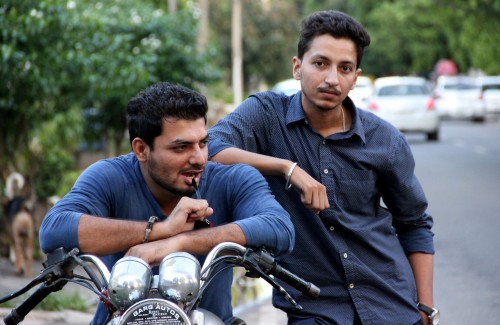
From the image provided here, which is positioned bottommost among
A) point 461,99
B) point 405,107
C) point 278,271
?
point 461,99

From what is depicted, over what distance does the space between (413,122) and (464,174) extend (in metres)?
8.27

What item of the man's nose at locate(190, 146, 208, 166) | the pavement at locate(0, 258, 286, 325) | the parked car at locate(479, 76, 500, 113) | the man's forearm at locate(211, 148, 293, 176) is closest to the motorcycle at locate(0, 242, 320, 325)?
the man's nose at locate(190, 146, 208, 166)

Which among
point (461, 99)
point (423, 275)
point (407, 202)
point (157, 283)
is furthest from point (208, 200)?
point (461, 99)

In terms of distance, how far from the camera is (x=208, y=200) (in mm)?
3342

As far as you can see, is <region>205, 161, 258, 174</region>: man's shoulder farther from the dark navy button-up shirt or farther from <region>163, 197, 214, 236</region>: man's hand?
<region>163, 197, 214, 236</region>: man's hand

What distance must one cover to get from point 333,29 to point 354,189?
1.96 ft

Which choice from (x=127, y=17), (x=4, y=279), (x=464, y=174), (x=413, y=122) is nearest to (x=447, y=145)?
(x=413, y=122)

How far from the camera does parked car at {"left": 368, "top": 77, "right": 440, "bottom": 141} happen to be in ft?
89.5

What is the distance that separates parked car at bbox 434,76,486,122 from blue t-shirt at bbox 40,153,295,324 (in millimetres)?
39256

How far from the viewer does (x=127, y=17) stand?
16750 millimetres

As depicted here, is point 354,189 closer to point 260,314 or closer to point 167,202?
point 167,202

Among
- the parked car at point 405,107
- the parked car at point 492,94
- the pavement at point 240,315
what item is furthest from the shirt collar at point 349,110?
the parked car at point 492,94

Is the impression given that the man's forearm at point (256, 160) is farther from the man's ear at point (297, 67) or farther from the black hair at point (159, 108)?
the man's ear at point (297, 67)

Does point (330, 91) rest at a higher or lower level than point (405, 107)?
higher
